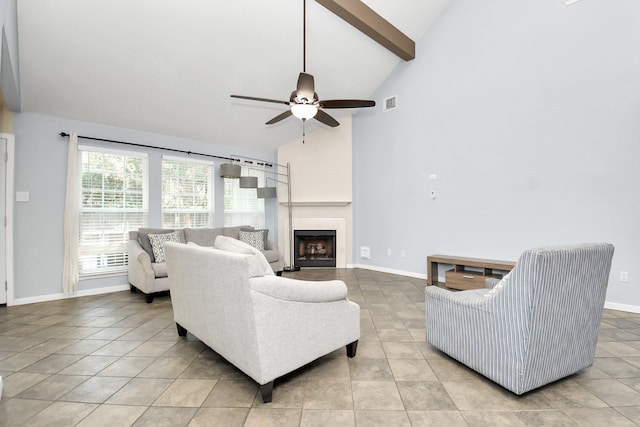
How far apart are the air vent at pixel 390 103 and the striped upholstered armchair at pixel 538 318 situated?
168 inches

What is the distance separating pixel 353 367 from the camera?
2197 millimetres

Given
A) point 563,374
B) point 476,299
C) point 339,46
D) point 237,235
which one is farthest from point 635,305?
point 237,235

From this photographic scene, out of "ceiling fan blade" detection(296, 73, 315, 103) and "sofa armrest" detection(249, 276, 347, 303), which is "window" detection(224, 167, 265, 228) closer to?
"ceiling fan blade" detection(296, 73, 315, 103)

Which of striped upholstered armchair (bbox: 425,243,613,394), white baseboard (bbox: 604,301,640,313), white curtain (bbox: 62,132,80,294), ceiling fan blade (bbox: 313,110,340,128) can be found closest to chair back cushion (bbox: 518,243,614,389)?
striped upholstered armchair (bbox: 425,243,613,394)

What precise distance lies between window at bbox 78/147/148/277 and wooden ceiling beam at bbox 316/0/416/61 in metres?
3.72

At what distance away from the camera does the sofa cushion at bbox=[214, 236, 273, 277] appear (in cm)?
172

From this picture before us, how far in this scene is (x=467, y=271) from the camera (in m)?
4.43

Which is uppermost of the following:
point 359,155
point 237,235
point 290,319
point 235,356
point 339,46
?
point 339,46

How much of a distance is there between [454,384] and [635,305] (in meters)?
2.99

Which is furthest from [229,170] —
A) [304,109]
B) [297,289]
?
[297,289]

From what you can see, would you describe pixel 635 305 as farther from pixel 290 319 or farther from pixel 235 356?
pixel 235 356

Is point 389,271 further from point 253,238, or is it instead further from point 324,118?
point 324,118

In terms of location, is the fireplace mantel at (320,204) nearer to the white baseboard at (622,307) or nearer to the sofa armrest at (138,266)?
the sofa armrest at (138,266)

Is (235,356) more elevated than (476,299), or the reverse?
(476,299)
